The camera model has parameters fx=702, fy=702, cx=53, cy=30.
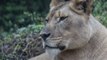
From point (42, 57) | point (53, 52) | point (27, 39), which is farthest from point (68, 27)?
A: point (27, 39)

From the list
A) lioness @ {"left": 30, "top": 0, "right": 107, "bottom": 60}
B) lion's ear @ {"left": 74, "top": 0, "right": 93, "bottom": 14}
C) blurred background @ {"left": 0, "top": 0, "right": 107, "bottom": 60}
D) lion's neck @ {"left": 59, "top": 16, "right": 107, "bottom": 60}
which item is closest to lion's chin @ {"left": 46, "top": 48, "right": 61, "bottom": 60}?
lioness @ {"left": 30, "top": 0, "right": 107, "bottom": 60}

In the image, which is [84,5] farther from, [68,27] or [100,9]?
[100,9]

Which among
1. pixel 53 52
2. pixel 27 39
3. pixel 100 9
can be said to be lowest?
pixel 27 39

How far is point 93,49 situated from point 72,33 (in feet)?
1.68

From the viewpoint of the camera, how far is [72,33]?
8.87 meters

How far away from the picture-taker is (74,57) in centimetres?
917

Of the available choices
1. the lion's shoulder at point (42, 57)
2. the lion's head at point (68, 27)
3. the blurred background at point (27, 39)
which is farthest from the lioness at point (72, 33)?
the blurred background at point (27, 39)

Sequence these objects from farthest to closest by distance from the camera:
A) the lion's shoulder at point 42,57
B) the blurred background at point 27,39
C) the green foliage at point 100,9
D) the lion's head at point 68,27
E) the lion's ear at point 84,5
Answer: the green foliage at point 100,9, the blurred background at point 27,39, the lion's shoulder at point 42,57, the lion's ear at point 84,5, the lion's head at point 68,27

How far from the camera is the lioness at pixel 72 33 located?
8.83 m

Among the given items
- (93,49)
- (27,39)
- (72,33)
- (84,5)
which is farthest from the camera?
(27,39)

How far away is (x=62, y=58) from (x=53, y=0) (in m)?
0.77

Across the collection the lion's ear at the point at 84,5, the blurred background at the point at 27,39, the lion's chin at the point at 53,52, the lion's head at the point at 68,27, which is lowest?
the blurred background at the point at 27,39

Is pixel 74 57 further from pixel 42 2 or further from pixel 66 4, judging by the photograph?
pixel 42 2

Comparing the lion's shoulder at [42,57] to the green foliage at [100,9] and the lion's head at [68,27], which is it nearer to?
the lion's head at [68,27]
